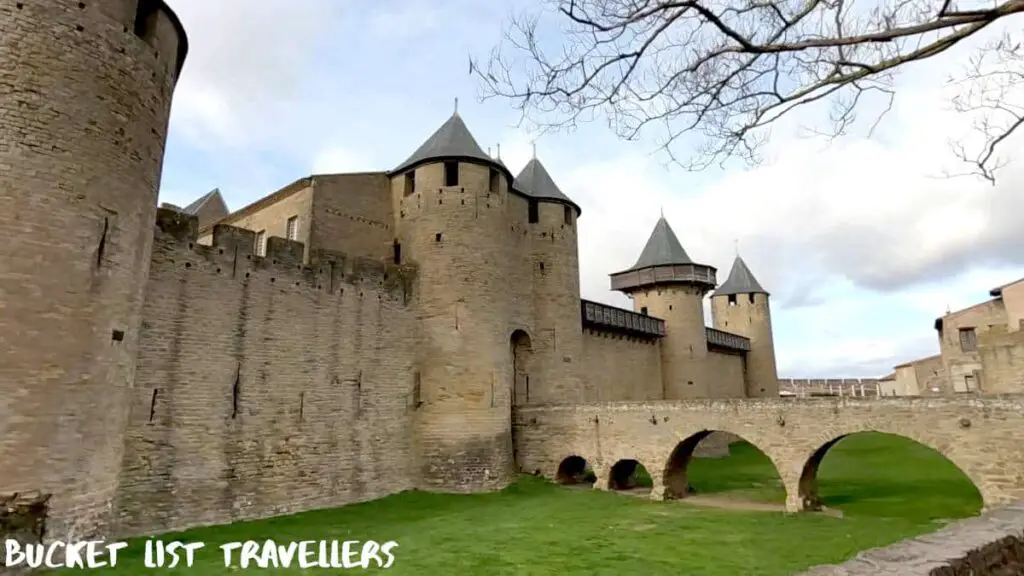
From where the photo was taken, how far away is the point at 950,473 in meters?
18.3

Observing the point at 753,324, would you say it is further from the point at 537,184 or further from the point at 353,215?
the point at 353,215

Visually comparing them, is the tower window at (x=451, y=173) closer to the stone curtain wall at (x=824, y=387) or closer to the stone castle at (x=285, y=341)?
the stone castle at (x=285, y=341)

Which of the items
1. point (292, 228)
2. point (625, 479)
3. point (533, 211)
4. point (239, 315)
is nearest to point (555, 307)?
point (533, 211)

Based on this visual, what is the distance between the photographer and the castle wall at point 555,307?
64.8 feet

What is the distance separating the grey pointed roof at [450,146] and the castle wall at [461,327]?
318 mm

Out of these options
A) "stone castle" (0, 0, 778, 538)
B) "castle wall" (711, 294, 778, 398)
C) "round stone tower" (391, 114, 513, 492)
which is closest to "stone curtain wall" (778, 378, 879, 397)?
"castle wall" (711, 294, 778, 398)

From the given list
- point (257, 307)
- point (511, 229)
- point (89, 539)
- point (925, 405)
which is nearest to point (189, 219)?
point (257, 307)

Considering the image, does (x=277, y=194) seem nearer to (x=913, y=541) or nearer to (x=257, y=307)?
(x=257, y=307)

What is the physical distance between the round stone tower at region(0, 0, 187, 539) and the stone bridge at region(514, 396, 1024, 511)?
11318 millimetres

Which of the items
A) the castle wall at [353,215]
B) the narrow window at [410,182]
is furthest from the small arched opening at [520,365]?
the narrow window at [410,182]

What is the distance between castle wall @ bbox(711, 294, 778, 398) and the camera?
34094mm

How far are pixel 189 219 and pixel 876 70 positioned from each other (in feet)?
38.2

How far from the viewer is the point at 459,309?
54.0 ft

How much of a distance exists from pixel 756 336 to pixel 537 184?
19.2 meters
